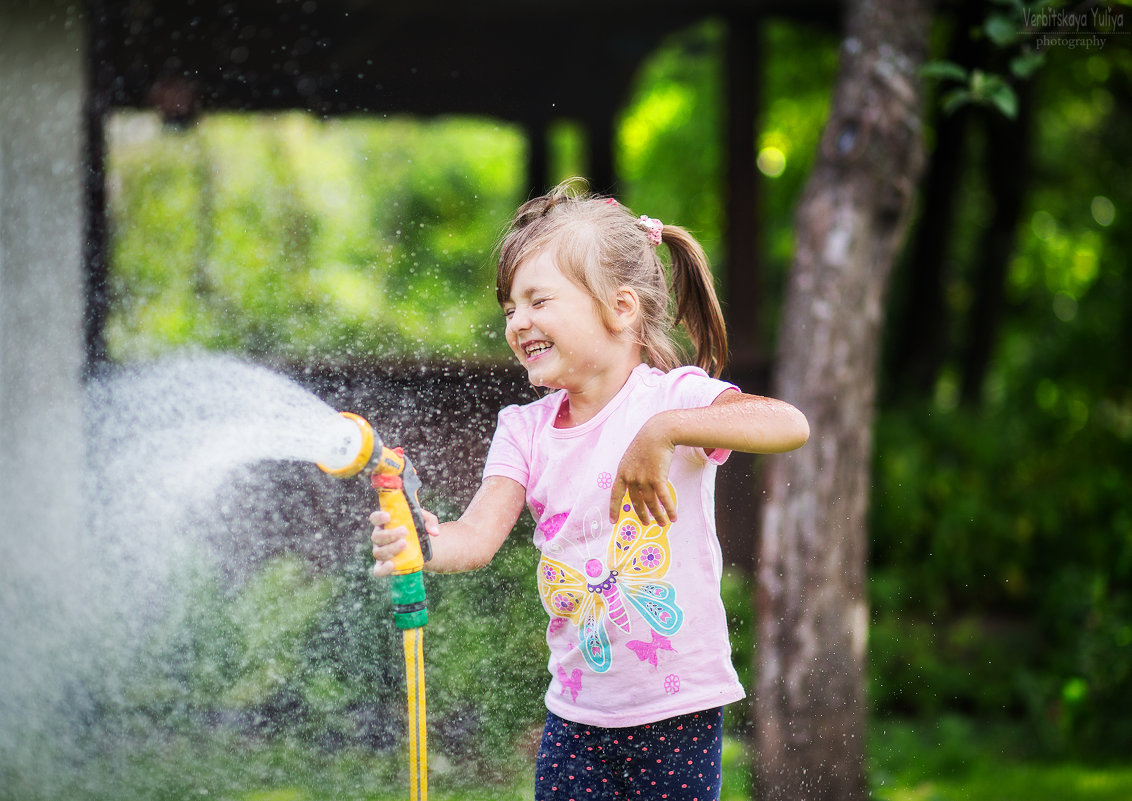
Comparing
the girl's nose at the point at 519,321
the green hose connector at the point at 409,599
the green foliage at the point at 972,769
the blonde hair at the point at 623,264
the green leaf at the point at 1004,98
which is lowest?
the green foliage at the point at 972,769

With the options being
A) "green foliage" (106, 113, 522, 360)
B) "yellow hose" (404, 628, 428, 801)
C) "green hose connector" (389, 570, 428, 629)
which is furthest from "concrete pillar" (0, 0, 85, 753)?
"green hose connector" (389, 570, 428, 629)

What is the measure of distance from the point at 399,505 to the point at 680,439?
0.46 metres

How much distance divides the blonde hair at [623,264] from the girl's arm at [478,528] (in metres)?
0.34

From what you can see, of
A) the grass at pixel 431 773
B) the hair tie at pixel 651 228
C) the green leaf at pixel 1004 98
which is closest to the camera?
the hair tie at pixel 651 228

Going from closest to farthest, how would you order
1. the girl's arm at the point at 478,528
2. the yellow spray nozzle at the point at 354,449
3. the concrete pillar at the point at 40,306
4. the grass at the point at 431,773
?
the yellow spray nozzle at the point at 354,449
the girl's arm at the point at 478,528
the grass at the point at 431,773
the concrete pillar at the point at 40,306

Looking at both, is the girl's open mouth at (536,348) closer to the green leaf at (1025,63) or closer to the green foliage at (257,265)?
the green foliage at (257,265)

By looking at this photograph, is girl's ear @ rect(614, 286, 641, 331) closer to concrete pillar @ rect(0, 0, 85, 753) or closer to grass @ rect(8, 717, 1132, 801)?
grass @ rect(8, 717, 1132, 801)

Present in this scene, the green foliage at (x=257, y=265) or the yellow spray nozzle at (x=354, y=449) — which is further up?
the green foliage at (x=257, y=265)

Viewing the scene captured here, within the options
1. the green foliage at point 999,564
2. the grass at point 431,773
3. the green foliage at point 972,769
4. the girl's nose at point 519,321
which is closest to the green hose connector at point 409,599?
the girl's nose at point 519,321

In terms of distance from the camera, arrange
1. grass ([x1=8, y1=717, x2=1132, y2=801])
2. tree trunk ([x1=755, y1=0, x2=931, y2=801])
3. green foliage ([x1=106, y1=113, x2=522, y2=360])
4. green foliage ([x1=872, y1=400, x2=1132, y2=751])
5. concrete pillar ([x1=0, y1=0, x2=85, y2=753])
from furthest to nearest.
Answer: green foliage ([x1=872, y1=400, x2=1132, y2=751]) → concrete pillar ([x1=0, y1=0, x2=85, y2=753]) → green foliage ([x1=106, y1=113, x2=522, y2=360]) → tree trunk ([x1=755, y1=0, x2=931, y2=801]) → grass ([x1=8, y1=717, x2=1132, y2=801])

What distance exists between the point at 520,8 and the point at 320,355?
311cm

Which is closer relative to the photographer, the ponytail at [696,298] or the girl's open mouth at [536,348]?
the girl's open mouth at [536,348]

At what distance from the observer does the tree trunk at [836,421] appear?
3.02 meters

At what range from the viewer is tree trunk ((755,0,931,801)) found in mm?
3023
